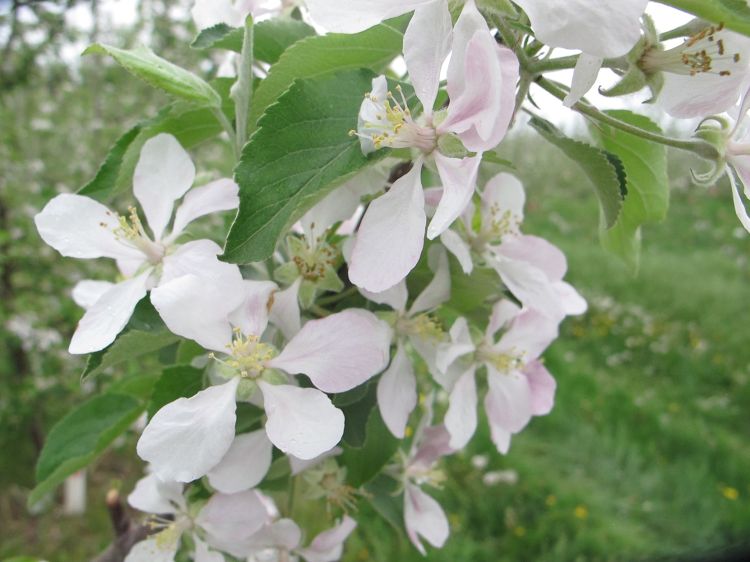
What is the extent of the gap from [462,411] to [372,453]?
103 millimetres

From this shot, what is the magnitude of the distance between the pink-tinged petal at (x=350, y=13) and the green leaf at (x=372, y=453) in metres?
0.38

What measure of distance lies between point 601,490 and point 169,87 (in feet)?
9.88

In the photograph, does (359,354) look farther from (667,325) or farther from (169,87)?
(667,325)

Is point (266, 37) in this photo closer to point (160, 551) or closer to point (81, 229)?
point (81, 229)

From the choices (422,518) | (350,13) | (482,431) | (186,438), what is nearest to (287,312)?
(186,438)

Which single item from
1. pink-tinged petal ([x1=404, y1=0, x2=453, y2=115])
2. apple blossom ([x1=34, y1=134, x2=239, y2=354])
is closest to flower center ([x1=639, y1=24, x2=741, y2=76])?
pink-tinged petal ([x1=404, y1=0, x2=453, y2=115])

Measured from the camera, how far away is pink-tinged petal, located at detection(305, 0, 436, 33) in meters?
0.51

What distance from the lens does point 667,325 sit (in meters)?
4.74

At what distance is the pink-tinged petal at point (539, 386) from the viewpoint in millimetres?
794

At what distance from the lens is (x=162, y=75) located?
61 cm

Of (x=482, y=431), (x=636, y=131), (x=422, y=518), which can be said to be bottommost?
(x=482, y=431)

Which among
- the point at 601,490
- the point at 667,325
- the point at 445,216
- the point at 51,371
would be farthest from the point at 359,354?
the point at 667,325

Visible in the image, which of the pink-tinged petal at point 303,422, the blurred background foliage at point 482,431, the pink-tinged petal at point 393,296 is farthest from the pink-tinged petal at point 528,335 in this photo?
the blurred background foliage at point 482,431

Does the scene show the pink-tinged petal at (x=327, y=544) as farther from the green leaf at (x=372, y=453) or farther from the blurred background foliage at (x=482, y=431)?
the blurred background foliage at (x=482, y=431)
